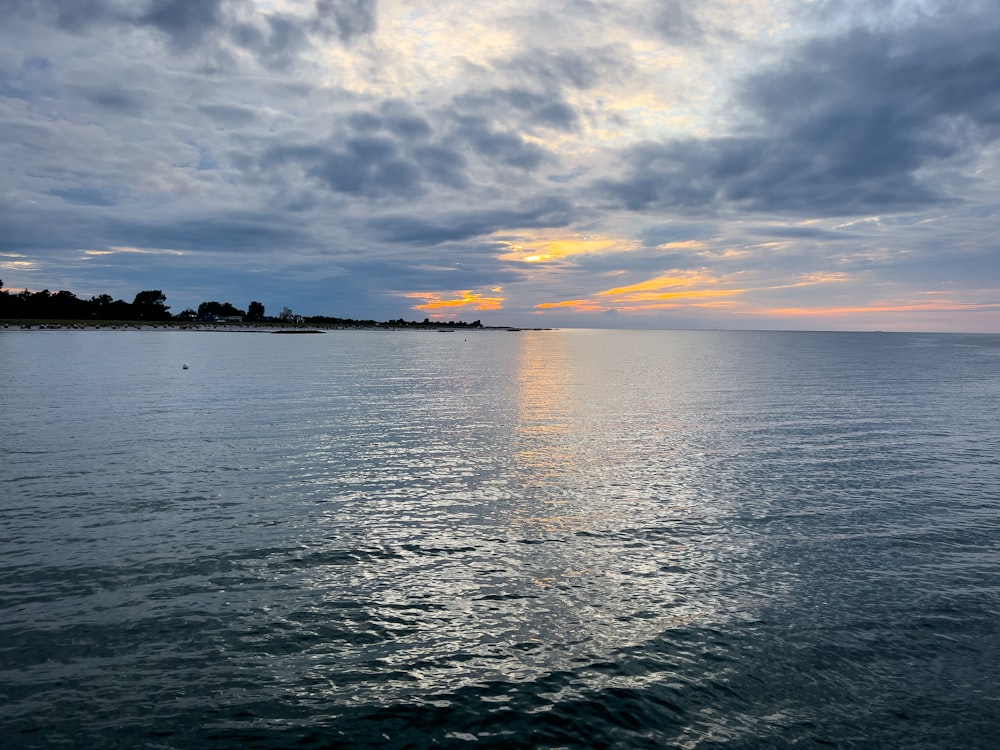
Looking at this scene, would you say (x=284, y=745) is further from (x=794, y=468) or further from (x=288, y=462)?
(x=794, y=468)

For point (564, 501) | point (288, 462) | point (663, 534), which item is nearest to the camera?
point (663, 534)

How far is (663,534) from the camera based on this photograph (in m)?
23.3

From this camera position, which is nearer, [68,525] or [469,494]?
[68,525]

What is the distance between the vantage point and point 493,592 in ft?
58.6

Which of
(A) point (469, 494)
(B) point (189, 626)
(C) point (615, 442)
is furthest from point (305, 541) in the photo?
(C) point (615, 442)

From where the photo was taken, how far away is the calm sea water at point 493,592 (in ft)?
40.1

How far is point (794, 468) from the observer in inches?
1373

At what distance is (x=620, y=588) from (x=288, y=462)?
22.9 metres

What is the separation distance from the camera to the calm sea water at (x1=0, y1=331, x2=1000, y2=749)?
481 inches

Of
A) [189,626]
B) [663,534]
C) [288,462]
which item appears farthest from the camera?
[288,462]

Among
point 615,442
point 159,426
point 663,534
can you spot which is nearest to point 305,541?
point 663,534

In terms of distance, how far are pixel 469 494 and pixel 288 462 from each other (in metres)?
12.2

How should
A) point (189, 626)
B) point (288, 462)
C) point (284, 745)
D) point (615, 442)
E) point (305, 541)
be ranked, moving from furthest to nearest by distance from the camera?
point (615, 442)
point (288, 462)
point (305, 541)
point (189, 626)
point (284, 745)

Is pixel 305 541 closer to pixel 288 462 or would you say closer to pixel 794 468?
pixel 288 462
